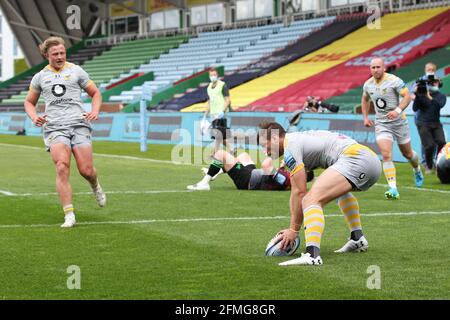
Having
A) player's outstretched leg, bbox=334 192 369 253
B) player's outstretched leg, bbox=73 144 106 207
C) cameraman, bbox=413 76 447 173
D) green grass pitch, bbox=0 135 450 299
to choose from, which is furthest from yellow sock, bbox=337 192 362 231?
cameraman, bbox=413 76 447 173

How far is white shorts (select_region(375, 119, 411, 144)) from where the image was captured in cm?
1539

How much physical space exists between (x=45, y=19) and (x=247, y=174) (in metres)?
52.8

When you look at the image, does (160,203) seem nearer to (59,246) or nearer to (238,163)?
(238,163)

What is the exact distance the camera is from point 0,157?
26.1m

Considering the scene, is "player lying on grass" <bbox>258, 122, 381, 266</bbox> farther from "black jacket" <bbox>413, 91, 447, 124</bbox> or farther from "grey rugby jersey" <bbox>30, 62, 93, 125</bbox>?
"black jacket" <bbox>413, 91, 447, 124</bbox>

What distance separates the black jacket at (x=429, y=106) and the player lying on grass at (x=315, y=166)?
34.4 ft

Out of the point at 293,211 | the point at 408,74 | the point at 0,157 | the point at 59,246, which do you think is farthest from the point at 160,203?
the point at 408,74

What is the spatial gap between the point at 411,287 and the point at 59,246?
3.94 metres

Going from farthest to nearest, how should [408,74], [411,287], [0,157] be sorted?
[408,74]
[0,157]
[411,287]

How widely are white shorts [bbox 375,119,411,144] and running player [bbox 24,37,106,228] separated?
17.7 ft

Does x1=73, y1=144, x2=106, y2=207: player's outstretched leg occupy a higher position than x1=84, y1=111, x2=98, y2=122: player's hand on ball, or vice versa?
x1=84, y1=111, x2=98, y2=122: player's hand on ball

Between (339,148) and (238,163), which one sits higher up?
(339,148)

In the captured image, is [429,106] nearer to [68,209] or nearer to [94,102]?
[94,102]

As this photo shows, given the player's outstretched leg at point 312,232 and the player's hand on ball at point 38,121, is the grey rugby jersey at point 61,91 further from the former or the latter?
the player's outstretched leg at point 312,232
